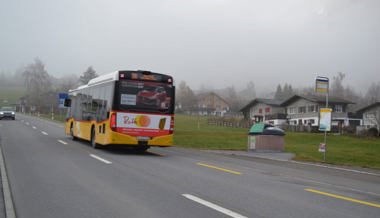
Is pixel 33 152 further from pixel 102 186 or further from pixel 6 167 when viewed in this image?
pixel 102 186

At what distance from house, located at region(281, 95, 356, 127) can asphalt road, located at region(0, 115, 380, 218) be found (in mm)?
70878

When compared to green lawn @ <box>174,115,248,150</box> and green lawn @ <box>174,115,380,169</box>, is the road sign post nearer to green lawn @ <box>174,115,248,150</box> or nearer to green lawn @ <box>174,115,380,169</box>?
green lawn @ <box>174,115,380,169</box>

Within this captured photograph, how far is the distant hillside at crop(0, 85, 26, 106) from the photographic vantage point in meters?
153

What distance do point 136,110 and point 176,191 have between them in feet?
29.1

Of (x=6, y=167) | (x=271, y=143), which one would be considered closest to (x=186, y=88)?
(x=271, y=143)

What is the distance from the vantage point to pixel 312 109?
84.4m

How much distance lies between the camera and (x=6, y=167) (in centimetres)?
1234

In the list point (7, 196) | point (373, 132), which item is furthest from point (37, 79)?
point (7, 196)

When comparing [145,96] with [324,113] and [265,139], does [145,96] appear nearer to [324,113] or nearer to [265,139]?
[324,113]

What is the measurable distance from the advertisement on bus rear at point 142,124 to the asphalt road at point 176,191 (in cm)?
320

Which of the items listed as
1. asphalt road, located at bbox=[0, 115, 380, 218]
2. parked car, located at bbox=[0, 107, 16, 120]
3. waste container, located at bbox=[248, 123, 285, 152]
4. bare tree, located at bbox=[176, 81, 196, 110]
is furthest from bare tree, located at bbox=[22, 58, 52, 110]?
asphalt road, located at bbox=[0, 115, 380, 218]

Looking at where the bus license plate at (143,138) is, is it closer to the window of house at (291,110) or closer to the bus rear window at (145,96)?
the bus rear window at (145,96)

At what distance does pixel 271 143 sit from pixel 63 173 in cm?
1539

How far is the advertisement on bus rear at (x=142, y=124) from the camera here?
17.3 metres
